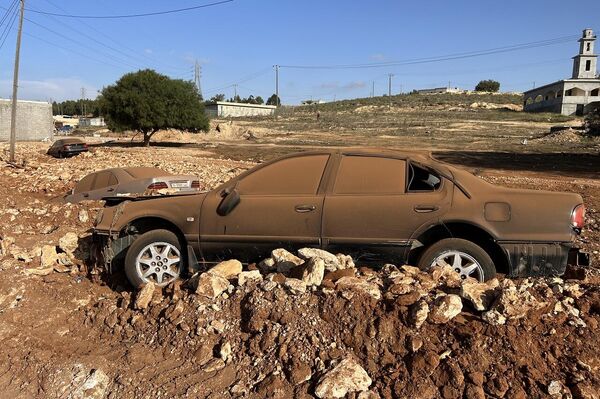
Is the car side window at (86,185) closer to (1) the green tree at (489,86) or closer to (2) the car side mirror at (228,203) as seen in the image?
(2) the car side mirror at (228,203)

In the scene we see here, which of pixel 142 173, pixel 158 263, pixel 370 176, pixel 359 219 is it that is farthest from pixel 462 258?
pixel 142 173

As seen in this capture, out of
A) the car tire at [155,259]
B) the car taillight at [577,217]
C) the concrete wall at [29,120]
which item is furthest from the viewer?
the concrete wall at [29,120]

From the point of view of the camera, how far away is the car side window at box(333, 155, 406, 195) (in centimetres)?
521

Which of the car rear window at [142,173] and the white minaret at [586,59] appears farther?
the white minaret at [586,59]

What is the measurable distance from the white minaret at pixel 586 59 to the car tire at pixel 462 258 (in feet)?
313

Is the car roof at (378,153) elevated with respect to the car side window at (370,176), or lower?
elevated

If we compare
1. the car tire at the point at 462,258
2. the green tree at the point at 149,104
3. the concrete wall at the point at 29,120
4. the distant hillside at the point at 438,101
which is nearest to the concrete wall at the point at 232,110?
the distant hillside at the point at 438,101

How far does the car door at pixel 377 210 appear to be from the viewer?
197 inches

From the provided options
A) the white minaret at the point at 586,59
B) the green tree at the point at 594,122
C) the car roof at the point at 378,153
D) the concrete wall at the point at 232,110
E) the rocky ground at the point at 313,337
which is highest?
the white minaret at the point at 586,59

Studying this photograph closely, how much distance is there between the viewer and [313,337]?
3902 millimetres

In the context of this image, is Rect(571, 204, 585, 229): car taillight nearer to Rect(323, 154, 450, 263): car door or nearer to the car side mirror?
Rect(323, 154, 450, 263): car door

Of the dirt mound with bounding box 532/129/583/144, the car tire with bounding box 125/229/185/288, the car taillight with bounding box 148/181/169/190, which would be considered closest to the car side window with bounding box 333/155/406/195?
the car tire with bounding box 125/229/185/288

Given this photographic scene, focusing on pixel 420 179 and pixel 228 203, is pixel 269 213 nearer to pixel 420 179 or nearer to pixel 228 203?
pixel 228 203

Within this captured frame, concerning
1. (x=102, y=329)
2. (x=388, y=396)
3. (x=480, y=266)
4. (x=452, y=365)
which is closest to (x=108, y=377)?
(x=102, y=329)
